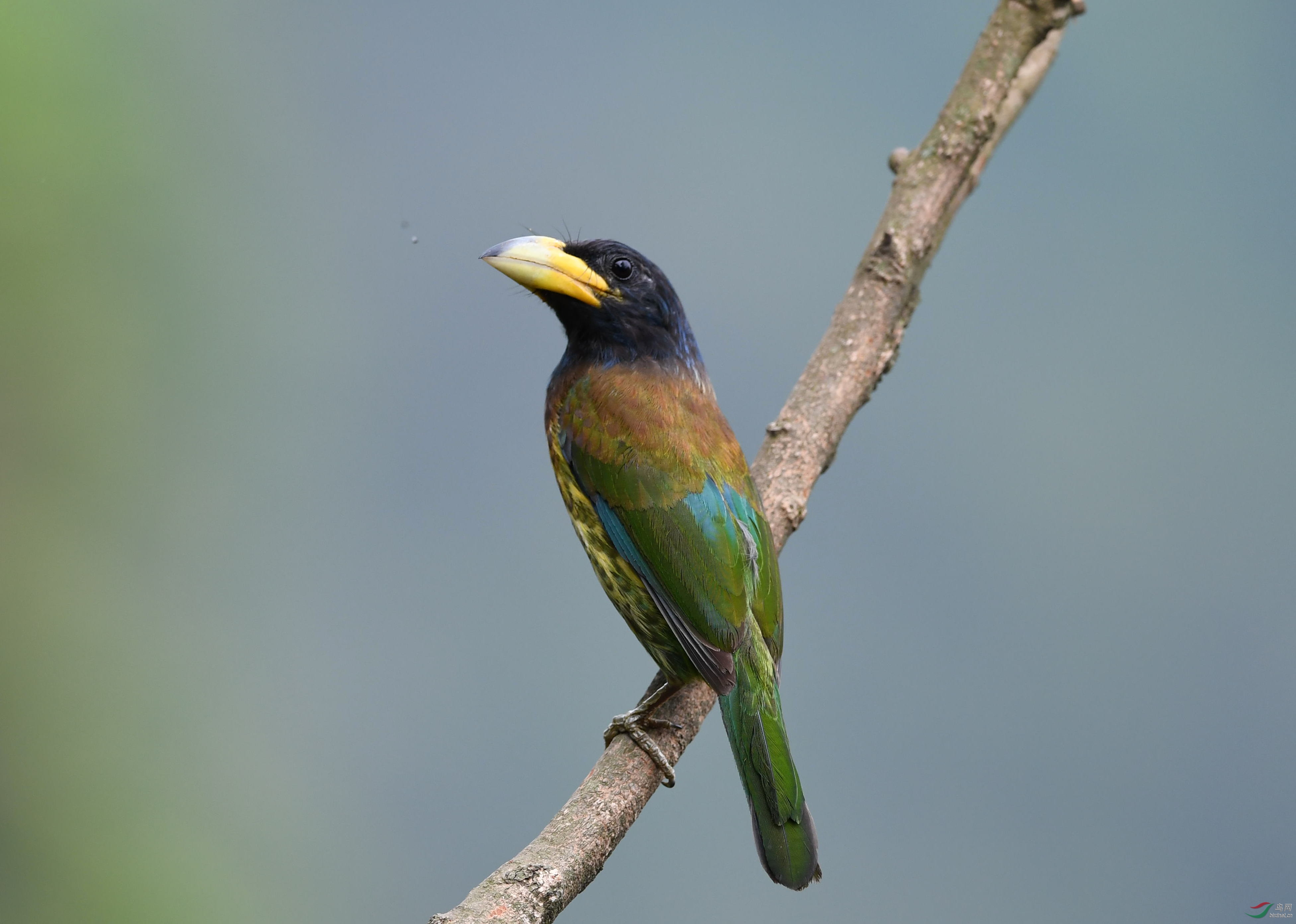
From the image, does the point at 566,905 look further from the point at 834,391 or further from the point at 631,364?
the point at 834,391

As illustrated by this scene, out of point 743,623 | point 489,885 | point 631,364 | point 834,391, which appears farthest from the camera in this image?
point 834,391

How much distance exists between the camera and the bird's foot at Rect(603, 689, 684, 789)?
6.59 feet

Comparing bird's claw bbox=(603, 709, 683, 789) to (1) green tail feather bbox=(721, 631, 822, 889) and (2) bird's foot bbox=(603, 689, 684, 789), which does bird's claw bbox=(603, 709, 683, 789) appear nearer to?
(2) bird's foot bbox=(603, 689, 684, 789)

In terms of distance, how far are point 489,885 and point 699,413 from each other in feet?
3.84

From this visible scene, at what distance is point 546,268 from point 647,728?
3.32 feet

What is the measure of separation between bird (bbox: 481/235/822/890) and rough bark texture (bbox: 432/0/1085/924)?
7.6 inches

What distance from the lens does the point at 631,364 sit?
8.16 ft

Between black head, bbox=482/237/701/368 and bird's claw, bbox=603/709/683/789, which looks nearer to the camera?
bird's claw, bbox=603/709/683/789

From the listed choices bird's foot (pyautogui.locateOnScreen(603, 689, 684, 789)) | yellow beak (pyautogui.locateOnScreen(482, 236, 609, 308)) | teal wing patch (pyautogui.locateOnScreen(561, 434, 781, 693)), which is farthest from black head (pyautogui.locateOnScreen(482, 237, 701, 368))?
bird's foot (pyautogui.locateOnScreen(603, 689, 684, 789))

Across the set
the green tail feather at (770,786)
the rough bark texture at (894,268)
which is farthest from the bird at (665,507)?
the rough bark texture at (894,268)

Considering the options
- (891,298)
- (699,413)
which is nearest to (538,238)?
(699,413)

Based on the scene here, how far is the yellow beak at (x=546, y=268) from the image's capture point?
2.43 m

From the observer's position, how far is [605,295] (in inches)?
98.6

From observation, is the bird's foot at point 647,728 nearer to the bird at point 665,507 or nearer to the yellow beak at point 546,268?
the bird at point 665,507
